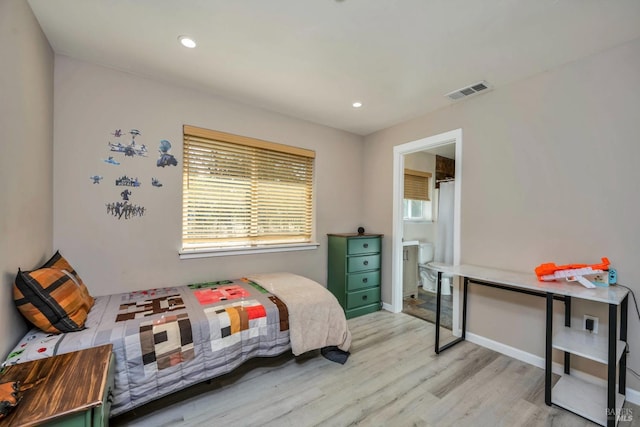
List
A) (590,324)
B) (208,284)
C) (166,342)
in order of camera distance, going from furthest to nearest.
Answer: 1. (208,284)
2. (590,324)
3. (166,342)

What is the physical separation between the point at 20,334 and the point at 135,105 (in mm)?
1860

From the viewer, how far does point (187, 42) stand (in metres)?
1.90

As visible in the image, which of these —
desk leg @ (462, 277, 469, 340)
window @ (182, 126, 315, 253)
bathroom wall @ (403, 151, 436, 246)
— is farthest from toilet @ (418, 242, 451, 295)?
window @ (182, 126, 315, 253)

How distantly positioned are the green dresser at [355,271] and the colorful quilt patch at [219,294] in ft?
4.33

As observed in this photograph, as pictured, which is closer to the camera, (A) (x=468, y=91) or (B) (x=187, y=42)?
(B) (x=187, y=42)

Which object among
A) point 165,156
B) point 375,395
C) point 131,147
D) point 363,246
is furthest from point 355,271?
point 131,147

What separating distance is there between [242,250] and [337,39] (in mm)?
2161

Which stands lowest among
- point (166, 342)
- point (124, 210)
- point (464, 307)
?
point (464, 307)

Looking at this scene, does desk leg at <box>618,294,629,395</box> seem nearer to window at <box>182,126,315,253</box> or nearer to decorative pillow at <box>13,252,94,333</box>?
window at <box>182,126,315,253</box>

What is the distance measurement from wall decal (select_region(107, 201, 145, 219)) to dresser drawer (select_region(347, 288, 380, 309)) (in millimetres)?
2404

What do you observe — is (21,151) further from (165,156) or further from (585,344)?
(585,344)

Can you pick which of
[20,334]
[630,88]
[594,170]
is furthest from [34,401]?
[630,88]

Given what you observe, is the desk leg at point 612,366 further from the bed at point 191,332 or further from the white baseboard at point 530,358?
the bed at point 191,332

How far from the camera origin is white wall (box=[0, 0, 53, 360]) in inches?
51.9
